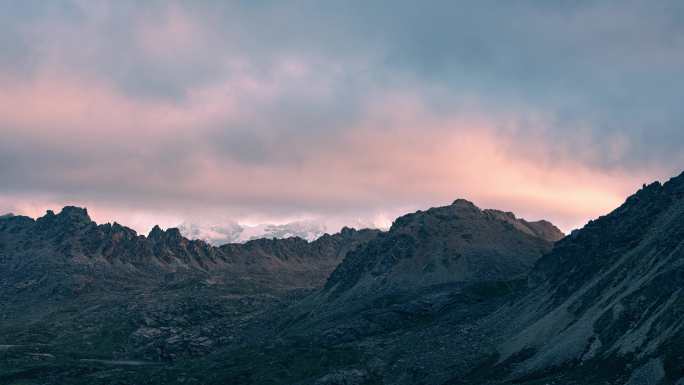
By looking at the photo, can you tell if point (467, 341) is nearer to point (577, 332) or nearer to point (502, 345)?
point (502, 345)

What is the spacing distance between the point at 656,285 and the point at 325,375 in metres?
104

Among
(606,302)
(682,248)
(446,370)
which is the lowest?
(446,370)

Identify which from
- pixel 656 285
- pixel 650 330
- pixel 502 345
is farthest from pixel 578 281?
pixel 650 330

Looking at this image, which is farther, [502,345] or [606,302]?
[502,345]

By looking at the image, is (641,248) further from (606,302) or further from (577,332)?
(577,332)

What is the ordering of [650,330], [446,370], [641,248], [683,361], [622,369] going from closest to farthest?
[683,361], [622,369], [650,330], [446,370], [641,248]

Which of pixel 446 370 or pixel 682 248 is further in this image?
pixel 446 370

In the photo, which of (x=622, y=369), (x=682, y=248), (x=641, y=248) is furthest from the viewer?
(x=641, y=248)

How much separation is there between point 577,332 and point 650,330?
90.2ft

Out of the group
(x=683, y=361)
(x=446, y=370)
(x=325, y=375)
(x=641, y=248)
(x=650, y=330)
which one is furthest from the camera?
(x=325, y=375)

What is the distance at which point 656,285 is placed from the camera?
145 m

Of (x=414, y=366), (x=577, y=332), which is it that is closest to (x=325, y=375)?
(x=414, y=366)

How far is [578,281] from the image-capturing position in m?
200

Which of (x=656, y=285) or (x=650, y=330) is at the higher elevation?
(x=656, y=285)
